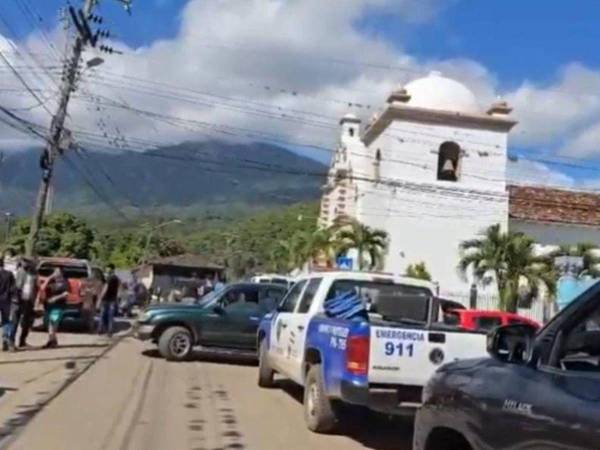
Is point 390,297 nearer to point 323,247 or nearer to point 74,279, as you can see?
point 74,279

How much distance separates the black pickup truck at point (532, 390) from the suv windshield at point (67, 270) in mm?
20524

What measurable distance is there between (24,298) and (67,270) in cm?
757

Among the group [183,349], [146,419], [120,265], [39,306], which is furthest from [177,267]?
[146,419]

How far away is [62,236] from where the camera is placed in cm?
7994

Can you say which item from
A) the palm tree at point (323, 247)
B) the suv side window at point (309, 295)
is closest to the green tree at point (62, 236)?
the palm tree at point (323, 247)

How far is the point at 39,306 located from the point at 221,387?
29.8 feet

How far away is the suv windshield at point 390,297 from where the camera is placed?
33.9 feet

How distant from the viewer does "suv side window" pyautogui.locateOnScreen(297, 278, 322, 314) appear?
39.0ft

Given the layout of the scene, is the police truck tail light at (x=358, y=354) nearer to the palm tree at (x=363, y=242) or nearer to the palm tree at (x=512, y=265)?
the palm tree at (x=512, y=265)

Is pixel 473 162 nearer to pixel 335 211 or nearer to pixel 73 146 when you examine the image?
pixel 335 211

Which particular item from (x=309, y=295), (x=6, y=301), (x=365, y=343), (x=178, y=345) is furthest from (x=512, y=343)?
(x=178, y=345)

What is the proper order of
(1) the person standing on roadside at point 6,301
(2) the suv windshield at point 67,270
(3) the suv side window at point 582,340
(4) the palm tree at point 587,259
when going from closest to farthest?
(3) the suv side window at point 582,340 < (1) the person standing on roadside at point 6,301 < (2) the suv windshield at point 67,270 < (4) the palm tree at point 587,259

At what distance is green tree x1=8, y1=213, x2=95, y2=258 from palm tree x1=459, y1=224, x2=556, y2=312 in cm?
4624

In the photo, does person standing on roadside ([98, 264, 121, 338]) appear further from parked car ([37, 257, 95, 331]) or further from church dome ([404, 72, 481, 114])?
church dome ([404, 72, 481, 114])
